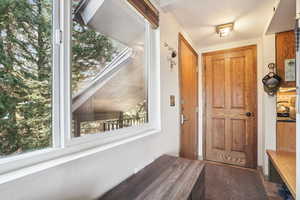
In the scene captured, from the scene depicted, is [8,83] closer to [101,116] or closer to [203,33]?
[101,116]

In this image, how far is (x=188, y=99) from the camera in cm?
263

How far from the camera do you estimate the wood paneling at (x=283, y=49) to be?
7.13 feet

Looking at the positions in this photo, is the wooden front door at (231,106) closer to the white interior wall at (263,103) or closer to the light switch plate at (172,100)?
the white interior wall at (263,103)

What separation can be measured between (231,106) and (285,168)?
1.30 m

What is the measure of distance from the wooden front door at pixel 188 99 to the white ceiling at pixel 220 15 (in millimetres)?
265

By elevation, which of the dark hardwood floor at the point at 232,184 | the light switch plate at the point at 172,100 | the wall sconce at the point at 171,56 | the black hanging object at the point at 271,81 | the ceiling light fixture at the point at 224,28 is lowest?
the dark hardwood floor at the point at 232,184

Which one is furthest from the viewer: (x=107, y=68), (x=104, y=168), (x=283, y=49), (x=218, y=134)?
(x=218, y=134)

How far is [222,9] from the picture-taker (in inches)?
74.2

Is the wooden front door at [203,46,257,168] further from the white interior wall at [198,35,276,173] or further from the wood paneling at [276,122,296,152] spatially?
the wood paneling at [276,122,296,152]

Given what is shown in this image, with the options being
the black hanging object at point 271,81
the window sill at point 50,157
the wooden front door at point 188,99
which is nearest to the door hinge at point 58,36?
the window sill at point 50,157

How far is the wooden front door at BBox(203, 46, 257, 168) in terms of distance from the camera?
277 centimetres

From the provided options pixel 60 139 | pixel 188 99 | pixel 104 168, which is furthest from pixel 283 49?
pixel 60 139

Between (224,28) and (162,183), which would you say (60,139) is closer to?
(162,183)

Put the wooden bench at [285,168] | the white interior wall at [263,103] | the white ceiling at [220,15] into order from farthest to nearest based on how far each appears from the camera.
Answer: the white interior wall at [263,103] < the white ceiling at [220,15] < the wooden bench at [285,168]
